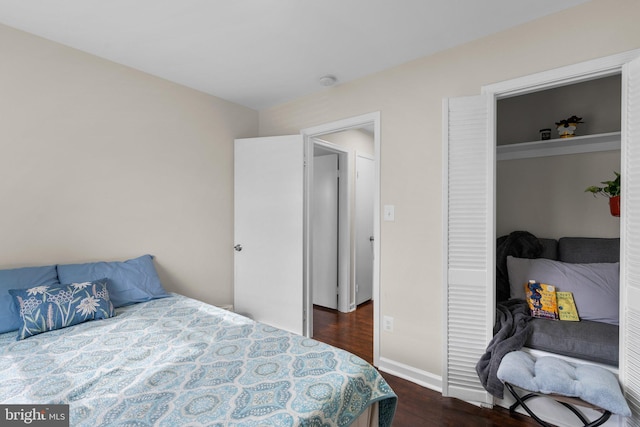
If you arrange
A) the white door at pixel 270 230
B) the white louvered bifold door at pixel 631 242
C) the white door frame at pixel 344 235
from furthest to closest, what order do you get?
the white door frame at pixel 344 235
the white door at pixel 270 230
the white louvered bifold door at pixel 631 242

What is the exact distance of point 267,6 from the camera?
5.78 ft

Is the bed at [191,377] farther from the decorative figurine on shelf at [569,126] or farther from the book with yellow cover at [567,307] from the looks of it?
the decorative figurine on shelf at [569,126]

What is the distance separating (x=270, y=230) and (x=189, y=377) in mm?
1924

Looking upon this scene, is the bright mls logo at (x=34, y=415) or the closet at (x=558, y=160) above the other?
the closet at (x=558, y=160)

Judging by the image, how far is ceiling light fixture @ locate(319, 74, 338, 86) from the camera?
2.63 metres

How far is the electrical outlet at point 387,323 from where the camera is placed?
2465mm

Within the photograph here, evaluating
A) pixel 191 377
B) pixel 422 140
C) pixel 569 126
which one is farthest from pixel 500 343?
pixel 569 126

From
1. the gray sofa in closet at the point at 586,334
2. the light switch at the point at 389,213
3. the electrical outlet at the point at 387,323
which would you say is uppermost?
the light switch at the point at 389,213

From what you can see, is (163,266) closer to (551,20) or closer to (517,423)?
(517,423)

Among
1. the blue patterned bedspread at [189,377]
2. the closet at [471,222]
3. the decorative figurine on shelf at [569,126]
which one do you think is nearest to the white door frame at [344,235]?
the closet at [471,222]

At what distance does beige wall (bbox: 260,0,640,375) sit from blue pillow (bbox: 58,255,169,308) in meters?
1.84

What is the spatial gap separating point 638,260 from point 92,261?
3377 millimetres

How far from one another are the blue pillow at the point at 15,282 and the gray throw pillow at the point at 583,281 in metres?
3.27

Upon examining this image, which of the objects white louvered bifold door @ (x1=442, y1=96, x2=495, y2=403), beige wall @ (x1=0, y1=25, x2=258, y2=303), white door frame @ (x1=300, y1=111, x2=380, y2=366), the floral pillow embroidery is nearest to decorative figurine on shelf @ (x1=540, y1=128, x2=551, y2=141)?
white louvered bifold door @ (x1=442, y1=96, x2=495, y2=403)
